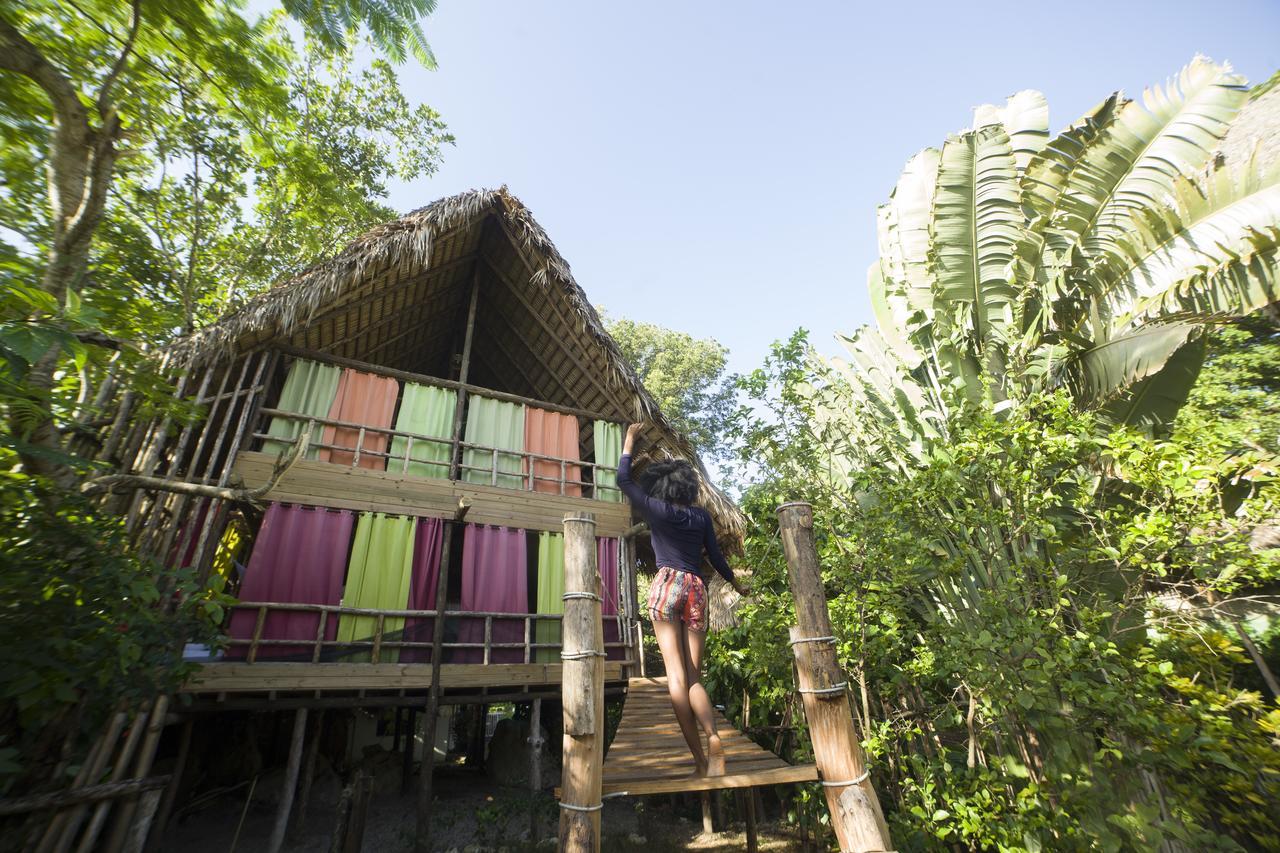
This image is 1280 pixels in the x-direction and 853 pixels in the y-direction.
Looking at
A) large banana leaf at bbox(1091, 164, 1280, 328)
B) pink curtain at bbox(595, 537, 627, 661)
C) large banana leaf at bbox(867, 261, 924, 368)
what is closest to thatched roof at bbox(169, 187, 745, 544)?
pink curtain at bbox(595, 537, 627, 661)

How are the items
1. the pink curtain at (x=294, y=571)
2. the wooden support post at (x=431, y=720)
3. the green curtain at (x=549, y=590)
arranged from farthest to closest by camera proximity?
1. the green curtain at (x=549, y=590)
2. the wooden support post at (x=431, y=720)
3. the pink curtain at (x=294, y=571)

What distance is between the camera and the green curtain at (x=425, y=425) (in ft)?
20.5

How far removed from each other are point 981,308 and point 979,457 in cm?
242

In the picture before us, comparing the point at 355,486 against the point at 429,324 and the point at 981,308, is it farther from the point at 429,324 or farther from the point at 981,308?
the point at 981,308

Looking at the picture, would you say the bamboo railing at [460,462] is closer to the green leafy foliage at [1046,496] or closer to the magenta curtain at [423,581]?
the magenta curtain at [423,581]

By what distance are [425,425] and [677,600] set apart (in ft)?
15.9

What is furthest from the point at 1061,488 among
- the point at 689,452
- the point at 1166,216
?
the point at 689,452

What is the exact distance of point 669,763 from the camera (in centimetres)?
288

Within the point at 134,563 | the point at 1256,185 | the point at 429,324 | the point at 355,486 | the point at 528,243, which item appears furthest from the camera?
the point at 429,324

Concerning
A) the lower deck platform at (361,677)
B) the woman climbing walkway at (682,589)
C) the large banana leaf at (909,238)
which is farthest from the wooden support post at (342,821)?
the large banana leaf at (909,238)

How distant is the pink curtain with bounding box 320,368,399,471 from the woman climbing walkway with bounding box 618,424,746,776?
14.3 feet

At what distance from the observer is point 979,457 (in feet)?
9.80

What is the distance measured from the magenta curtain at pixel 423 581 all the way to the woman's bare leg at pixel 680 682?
13.0 ft

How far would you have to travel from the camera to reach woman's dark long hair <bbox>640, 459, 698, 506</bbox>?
9.55 ft
